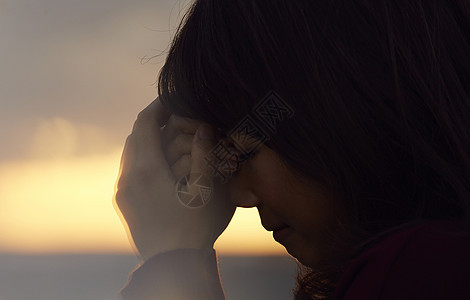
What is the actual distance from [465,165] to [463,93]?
157mm

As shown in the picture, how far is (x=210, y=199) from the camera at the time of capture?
1.53m

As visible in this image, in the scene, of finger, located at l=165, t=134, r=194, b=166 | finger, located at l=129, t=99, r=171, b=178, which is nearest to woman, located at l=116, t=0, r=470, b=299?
finger, located at l=165, t=134, r=194, b=166

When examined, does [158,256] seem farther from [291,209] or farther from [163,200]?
[291,209]

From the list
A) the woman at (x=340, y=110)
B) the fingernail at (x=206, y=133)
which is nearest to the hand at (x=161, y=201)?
the fingernail at (x=206, y=133)

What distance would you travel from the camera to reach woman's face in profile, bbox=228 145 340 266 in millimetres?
1199

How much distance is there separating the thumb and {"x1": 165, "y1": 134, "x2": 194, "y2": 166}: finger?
0.26 feet

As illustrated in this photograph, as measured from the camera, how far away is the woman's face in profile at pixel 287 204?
3.93ft

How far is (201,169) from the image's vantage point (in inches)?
56.6

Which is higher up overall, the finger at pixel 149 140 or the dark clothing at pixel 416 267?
the finger at pixel 149 140

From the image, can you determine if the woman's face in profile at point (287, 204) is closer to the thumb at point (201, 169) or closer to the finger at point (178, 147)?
the thumb at point (201, 169)

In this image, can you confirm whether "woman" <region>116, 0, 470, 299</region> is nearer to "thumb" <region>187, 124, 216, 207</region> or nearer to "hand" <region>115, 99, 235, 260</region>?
"thumb" <region>187, 124, 216, 207</region>

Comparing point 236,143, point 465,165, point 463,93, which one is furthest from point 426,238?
point 236,143

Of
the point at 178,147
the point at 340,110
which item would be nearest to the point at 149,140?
the point at 178,147

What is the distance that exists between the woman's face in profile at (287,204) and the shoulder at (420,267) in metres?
0.31
